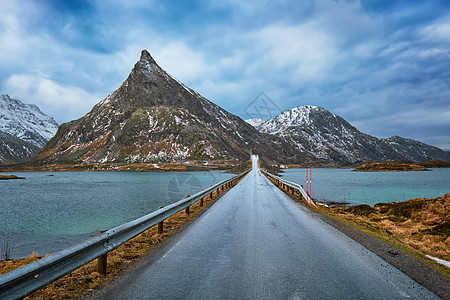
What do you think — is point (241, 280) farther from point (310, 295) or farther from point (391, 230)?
point (391, 230)

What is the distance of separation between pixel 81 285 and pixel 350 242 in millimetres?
7447

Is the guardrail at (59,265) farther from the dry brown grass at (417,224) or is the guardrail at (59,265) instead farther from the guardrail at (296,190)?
the guardrail at (296,190)

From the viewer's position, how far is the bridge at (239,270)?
465 cm

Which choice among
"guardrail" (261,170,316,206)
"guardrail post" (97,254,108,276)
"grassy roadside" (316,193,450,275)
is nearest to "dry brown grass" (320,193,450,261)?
"grassy roadside" (316,193,450,275)

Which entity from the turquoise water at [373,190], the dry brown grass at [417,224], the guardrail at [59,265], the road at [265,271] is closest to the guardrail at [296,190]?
the dry brown grass at [417,224]

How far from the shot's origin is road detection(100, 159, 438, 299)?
480cm

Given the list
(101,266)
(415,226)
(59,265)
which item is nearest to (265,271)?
(101,266)

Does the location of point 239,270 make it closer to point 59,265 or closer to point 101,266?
point 101,266

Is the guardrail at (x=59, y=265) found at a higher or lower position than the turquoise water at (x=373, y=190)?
higher

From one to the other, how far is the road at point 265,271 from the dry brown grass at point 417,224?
250 centimetres

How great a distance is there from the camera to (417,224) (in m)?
12.8

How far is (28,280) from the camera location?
13.2 ft

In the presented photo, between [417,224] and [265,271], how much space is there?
10.6 meters

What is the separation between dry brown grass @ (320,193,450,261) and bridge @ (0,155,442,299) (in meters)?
2.47
